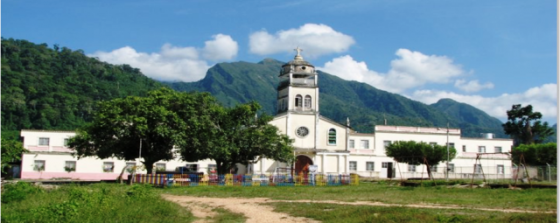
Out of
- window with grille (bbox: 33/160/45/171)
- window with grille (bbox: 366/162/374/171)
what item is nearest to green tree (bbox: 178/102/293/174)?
window with grille (bbox: 366/162/374/171)

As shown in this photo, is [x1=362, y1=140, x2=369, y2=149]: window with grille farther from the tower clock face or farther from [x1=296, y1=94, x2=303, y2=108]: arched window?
[x1=296, y1=94, x2=303, y2=108]: arched window

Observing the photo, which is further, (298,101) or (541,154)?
(298,101)

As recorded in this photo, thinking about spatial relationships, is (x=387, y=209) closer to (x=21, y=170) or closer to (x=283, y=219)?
(x=283, y=219)

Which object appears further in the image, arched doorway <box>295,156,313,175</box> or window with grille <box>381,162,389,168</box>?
window with grille <box>381,162,389,168</box>

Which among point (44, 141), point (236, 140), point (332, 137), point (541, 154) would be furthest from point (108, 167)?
point (541, 154)

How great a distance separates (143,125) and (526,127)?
70.5m

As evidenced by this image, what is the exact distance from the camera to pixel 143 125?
1599 inches

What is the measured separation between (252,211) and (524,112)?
3165 inches

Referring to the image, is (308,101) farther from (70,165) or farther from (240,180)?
(70,165)

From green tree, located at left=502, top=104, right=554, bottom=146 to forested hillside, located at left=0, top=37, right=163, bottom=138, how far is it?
2543 inches

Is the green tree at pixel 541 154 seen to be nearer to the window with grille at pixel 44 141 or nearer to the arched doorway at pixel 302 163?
the arched doorway at pixel 302 163

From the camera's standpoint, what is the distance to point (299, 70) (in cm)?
6278

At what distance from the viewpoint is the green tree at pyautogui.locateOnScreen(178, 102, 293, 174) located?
43.5 meters

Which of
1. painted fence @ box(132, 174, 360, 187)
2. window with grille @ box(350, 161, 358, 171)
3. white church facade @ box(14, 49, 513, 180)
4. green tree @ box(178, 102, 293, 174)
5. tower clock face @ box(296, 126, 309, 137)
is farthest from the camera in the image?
window with grille @ box(350, 161, 358, 171)
